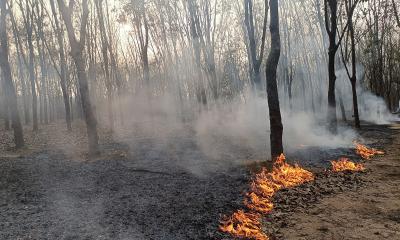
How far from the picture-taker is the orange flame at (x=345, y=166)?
35.1 feet

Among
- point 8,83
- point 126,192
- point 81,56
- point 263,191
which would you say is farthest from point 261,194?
point 8,83

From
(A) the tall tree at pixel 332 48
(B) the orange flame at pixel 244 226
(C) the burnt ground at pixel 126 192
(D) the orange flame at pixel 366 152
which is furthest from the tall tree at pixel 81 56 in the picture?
(A) the tall tree at pixel 332 48

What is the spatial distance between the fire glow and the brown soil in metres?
0.52

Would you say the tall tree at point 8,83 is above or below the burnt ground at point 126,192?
above

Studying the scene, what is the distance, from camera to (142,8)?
25031 millimetres

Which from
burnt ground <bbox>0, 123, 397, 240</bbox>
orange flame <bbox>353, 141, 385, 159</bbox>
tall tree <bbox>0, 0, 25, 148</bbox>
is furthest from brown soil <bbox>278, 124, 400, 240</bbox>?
tall tree <bbox>0, 0, 25, 148</bbox>

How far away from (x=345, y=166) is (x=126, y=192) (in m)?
6.64

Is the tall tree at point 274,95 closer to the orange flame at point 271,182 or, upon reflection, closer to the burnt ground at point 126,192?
the orange flame at point 271,182

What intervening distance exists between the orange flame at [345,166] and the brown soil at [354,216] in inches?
40.8

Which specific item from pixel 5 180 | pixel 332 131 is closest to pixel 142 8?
pixel 332 131

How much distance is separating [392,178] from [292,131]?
32.9 ft

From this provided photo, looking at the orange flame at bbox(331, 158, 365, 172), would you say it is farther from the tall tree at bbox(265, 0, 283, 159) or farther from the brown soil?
the tall tree at bbox(265, 0, 283, 159)

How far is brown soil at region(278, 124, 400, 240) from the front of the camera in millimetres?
6129

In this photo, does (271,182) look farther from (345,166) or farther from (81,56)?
(81,56)
